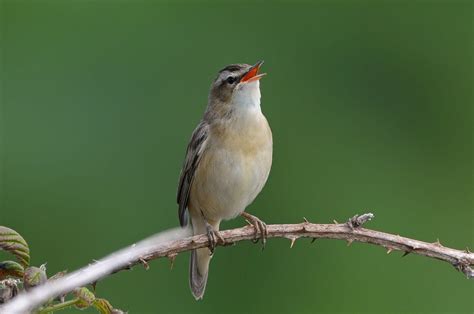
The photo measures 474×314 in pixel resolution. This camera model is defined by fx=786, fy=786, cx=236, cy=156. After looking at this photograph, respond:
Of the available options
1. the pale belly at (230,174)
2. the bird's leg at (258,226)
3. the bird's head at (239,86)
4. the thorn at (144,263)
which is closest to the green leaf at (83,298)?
the thorn at (144,263)

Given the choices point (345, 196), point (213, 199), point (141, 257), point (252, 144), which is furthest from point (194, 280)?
point (141, 257)

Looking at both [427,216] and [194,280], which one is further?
[427,216]

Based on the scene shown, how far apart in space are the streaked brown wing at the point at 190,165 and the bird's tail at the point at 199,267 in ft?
0.47

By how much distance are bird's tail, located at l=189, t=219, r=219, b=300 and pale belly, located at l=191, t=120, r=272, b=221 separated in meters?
0.29

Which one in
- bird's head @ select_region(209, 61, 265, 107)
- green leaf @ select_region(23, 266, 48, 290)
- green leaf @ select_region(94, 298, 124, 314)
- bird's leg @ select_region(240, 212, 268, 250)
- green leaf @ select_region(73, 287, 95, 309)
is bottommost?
bird's leg @ select_region(240, 212, 268, 250)

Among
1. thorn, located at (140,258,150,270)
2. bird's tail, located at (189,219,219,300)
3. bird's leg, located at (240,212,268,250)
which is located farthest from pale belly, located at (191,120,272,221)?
thorn, located at (140,258,150,270)

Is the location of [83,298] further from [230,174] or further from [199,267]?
[199,267]

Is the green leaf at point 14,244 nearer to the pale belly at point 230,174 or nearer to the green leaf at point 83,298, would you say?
the green leaf at point 83,298

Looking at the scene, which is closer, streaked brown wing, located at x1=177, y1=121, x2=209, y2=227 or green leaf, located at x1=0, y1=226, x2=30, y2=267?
green leaf, located at x1=0, y1=226, x2=30, y2=267

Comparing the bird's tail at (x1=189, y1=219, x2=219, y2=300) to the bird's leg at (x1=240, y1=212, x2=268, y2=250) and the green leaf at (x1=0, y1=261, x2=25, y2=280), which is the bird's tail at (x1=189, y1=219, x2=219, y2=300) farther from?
the green leaf at (x1=0, y1=261, x2=25, y2=280)

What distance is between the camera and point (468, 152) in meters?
7.80

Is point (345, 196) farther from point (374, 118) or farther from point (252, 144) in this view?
point (252, 144)

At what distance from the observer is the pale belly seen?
4.80 m

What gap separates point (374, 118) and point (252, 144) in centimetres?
322
